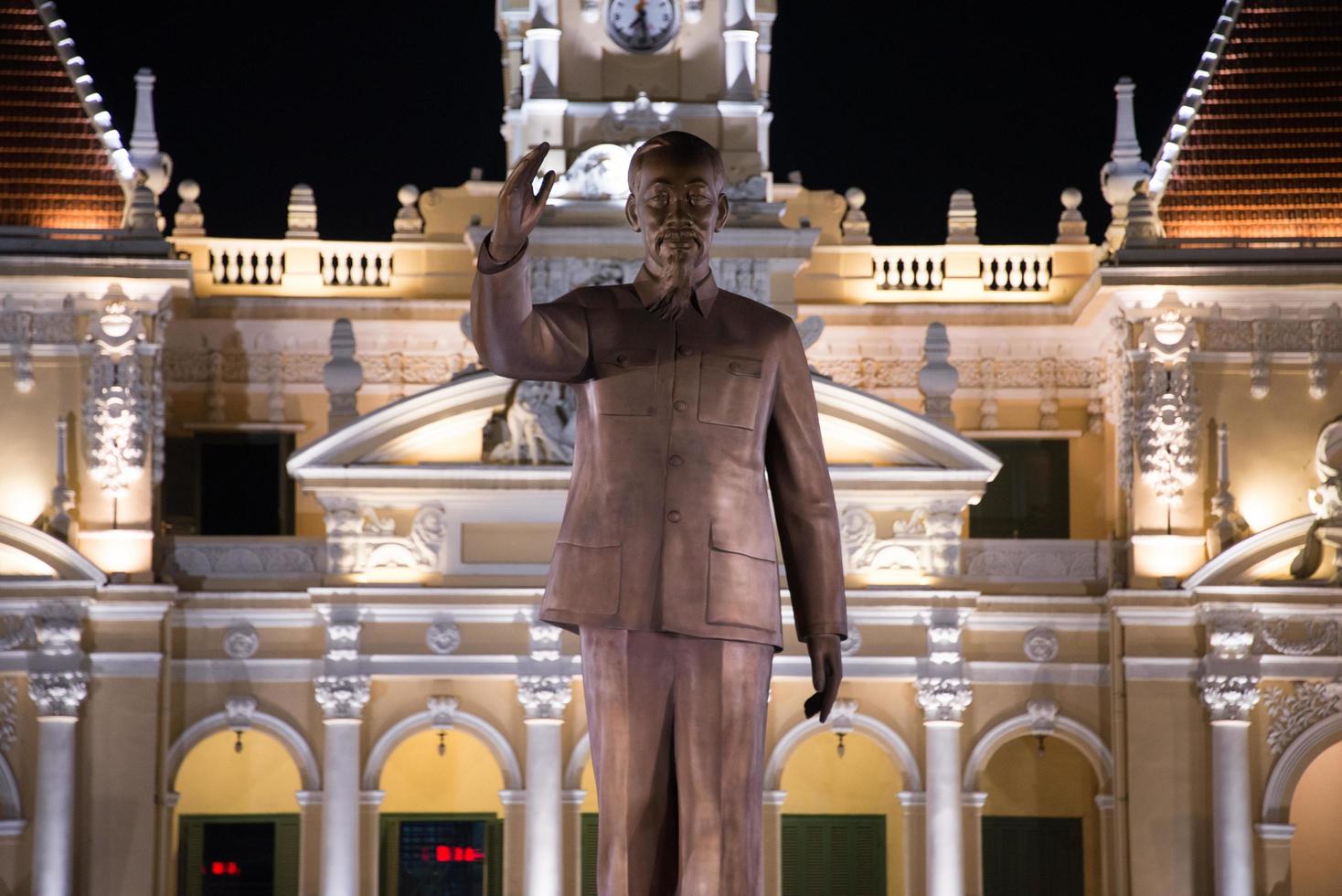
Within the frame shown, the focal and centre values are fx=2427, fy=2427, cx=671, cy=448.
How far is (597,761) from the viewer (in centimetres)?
867

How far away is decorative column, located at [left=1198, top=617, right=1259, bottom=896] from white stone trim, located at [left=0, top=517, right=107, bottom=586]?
13.5 meters

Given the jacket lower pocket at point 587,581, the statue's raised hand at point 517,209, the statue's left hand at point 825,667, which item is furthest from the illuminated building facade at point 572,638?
the statue's raised hand at point 517,209

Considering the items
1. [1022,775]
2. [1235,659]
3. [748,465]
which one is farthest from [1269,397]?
[748,465]

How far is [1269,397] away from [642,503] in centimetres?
2310

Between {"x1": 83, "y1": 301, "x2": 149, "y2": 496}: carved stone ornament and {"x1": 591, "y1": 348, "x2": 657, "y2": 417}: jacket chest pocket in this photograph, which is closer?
{"x1": 591, "y1": 348, "x2": 657, "y2": 417}: jacket chest pocket

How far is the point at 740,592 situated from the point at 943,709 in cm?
2144

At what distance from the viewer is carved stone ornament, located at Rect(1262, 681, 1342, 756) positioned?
29.6m

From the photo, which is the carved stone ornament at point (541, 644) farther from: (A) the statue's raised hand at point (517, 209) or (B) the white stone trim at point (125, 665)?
(A) the statue's raised hand at point (517, 209)

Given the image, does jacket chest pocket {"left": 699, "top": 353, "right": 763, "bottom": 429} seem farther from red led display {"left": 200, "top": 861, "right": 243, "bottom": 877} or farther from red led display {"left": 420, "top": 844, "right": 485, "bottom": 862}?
red led display {"left": 200, "top": 861, "right": 243, "bottom": 877}

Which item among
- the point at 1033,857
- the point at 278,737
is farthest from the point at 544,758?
the point at 1033,857

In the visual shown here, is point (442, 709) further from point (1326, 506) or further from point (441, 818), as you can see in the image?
point (1326, 506)

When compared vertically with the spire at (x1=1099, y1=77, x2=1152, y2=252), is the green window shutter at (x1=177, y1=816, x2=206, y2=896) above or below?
below

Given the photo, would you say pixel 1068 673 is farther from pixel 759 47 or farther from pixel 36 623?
pixel 36 623

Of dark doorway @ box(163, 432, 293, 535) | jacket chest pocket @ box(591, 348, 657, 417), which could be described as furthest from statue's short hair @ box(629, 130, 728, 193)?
dark doorway @ box(163, 432, 293, 535)
